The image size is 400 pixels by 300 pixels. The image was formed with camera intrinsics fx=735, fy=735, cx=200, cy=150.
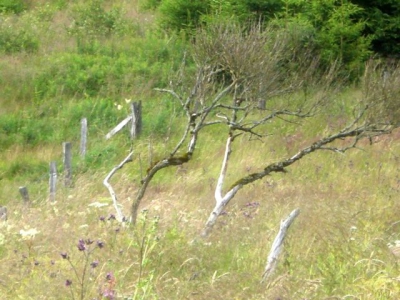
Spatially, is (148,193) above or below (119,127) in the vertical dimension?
above

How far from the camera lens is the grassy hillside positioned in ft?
16.2

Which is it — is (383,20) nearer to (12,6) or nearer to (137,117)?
(137,117)

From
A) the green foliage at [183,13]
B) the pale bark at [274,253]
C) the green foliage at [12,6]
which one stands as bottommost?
the green foliage at [12,6]

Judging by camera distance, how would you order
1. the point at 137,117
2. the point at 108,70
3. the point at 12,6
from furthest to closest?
the point at 12,6, the point at 108,70, the point at 137,117

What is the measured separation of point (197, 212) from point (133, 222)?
144 cm

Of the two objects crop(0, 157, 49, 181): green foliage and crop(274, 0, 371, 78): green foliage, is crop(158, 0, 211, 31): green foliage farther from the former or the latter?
crop(0, 157, 49, 181): green foliage

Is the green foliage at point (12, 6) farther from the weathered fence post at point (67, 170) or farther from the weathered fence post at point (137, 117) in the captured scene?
the weathered fence post at point (67, 170)

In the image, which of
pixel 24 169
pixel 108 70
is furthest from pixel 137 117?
pixel 108 70

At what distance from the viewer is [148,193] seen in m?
10.6

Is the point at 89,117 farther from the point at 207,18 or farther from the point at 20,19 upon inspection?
the point at 20,19

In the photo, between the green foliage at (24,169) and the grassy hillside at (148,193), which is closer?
the grassy hillside at (148,193)

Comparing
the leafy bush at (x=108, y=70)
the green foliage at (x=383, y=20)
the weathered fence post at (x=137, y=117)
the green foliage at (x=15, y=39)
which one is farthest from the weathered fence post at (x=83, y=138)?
the green foliage at (x=383, y=20)

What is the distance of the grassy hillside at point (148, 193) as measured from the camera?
495 cm

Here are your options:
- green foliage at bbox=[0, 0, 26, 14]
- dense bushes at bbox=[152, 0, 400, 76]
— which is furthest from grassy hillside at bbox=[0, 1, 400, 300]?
dense bushes at bbox=[152, 0, 400, 76]
